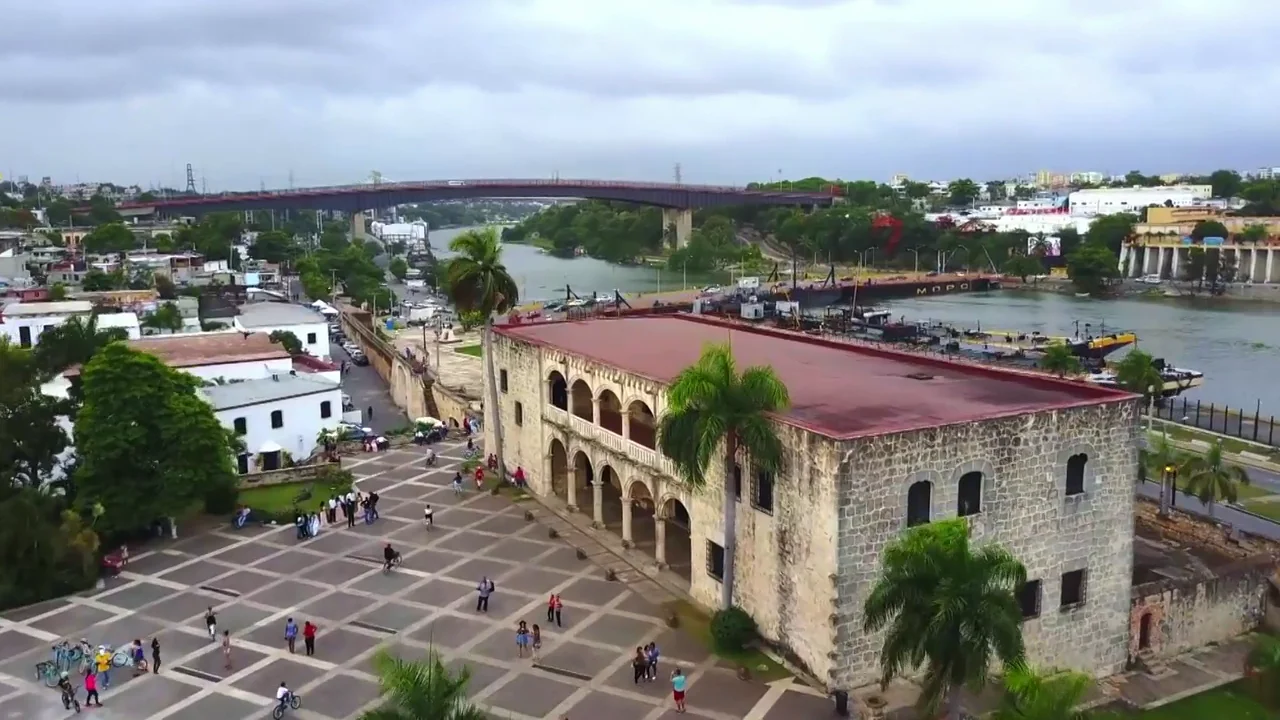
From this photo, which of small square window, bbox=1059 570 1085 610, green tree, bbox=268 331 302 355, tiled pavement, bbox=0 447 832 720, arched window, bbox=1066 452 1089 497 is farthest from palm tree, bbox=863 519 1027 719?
green tree, bbox=268 331 302 355

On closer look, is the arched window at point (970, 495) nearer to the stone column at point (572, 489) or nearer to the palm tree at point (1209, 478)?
the palm tree at point (1209, 478)

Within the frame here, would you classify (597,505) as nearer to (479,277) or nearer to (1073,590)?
(479,277)

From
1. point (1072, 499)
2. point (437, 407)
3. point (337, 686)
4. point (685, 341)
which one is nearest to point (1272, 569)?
point (1072, 499)

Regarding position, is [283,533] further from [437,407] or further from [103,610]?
[437,407]

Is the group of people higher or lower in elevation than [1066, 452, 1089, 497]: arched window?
lower

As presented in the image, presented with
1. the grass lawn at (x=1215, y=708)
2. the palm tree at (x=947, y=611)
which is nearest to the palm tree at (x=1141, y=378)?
the grass lawn at (x=1215, y=708)

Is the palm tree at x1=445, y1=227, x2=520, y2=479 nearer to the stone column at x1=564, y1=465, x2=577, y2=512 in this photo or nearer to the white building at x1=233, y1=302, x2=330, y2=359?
the stone column at x1=564, y1=465, x2=577, y2=512
